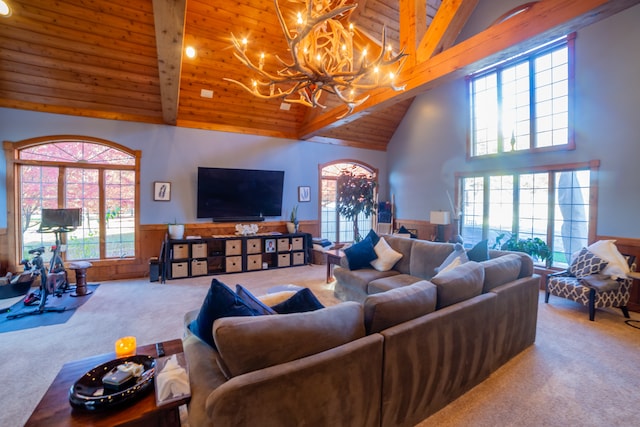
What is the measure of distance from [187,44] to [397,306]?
5.10m

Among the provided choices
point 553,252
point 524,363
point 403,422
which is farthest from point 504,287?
point 553,252

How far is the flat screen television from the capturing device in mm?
5875

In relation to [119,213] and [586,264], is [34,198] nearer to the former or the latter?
[119,213]

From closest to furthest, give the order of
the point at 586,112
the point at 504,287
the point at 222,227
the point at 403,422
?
the point at 403,422
the point at 504,287
the point at 586,112
the point at 222,227

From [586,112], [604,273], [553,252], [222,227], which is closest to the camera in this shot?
[604,273]

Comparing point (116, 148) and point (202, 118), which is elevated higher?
point (202, 118)

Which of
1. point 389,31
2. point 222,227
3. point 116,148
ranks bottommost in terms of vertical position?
point 222,227

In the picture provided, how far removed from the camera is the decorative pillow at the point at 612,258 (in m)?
3.64

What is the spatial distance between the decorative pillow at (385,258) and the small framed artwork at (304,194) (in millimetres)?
3145

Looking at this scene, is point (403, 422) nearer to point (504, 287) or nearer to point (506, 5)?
point (504, 287)

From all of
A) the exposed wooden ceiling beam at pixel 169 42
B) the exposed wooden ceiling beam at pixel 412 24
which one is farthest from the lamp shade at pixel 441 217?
the exposed wooden ceiling beam at pixel 169 42

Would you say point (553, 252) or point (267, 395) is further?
point (553, 252)

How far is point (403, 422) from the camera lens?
1779 mm

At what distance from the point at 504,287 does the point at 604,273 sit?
7.79ft
